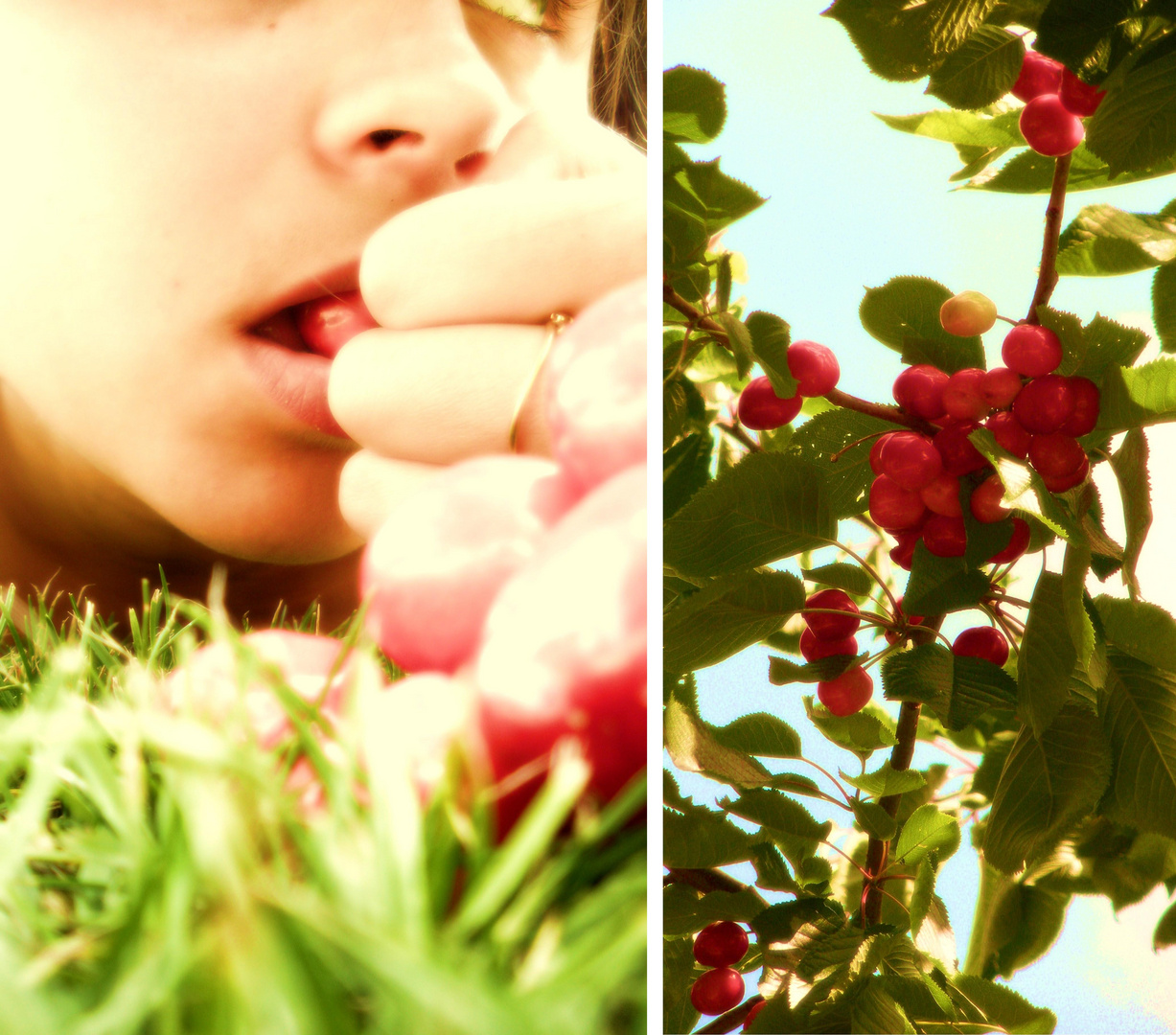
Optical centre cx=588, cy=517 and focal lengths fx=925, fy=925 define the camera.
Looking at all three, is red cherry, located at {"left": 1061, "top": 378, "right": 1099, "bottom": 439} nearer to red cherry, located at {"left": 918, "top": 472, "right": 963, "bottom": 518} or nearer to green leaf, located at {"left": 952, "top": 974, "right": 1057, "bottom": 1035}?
red cherry, located at {"left": 918, "top": 472, "right": 963, "bottom": 518}

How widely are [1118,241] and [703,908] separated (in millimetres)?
353

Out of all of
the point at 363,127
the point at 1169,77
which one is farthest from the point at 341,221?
the point at 1169,77

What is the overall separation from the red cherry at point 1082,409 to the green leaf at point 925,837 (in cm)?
19

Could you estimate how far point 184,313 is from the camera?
32 centimetres

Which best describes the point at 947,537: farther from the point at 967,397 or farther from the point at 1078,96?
the point at 1078,96

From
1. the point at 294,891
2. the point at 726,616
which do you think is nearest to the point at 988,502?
the point at 726,616

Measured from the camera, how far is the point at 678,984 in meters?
0.41

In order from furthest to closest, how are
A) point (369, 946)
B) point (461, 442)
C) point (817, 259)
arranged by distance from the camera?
point (817, 259) < point (461, 442) < point (369, 946)

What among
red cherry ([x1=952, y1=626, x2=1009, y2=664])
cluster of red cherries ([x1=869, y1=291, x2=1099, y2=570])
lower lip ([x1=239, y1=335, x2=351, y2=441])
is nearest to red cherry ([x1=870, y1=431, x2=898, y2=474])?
cluster of red cherries ([x1=869, y1=291, x2=1099, y2=570])

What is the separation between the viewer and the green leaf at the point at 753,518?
378 millimetres

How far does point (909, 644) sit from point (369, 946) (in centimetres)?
41

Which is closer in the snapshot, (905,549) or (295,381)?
(295,381)

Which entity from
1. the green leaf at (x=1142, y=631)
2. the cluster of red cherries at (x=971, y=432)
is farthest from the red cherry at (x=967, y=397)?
the green leaf at (x=1142, y=631)

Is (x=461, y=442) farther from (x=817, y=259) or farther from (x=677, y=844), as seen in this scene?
(x=817, y=259)
